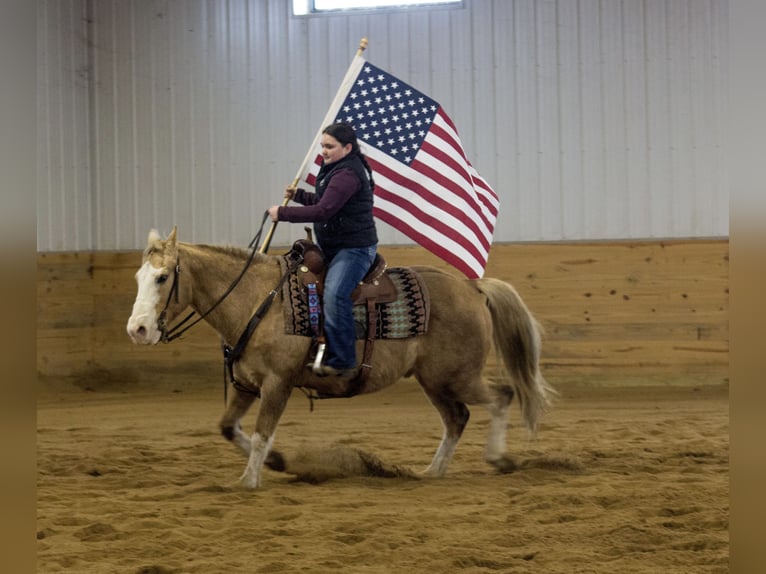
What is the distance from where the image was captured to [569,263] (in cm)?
926

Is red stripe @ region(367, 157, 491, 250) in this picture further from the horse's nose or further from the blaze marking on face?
the horse's nose

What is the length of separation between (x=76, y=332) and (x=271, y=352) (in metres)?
5.58

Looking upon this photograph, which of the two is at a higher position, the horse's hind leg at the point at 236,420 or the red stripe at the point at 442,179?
the red stripe at the point at 442,179

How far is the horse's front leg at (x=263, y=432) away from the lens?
4.65 metres

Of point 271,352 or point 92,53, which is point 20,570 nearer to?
point 271,352

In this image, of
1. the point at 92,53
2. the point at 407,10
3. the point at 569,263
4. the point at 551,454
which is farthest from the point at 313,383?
the point at 92,53

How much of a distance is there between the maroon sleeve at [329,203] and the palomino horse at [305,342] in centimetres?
44

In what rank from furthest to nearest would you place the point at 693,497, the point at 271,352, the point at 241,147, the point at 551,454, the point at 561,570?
the point at 241,147 < the point at 551,454 < the point at 271,352 < the point at 693,497 < the point at 561,570

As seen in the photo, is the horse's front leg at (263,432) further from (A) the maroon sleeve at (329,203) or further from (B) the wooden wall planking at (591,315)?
(B) the wooden wall planking at (591,315)

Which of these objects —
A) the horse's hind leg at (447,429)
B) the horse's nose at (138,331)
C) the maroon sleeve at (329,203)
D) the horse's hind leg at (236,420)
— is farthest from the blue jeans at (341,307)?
the horse's nose at (138,331)

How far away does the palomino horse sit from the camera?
4.66 m

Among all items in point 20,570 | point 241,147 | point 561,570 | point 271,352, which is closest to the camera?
point 20,570

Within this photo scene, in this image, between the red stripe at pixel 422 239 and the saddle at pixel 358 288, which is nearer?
the saddle at pixel 358 288

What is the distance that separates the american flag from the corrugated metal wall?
406 cm
